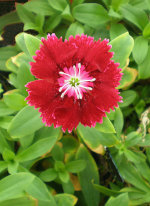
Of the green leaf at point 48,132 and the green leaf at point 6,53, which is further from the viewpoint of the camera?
the green leaf at point 6,53

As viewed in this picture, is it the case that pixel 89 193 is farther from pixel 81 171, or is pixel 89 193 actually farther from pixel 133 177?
A: pixel 133 177

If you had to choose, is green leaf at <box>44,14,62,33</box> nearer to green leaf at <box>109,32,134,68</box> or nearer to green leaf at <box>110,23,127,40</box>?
green leaf at <box>110,23,127,40</box>

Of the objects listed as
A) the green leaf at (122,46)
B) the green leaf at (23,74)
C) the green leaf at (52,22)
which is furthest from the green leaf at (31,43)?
the green leaf at (52,22)

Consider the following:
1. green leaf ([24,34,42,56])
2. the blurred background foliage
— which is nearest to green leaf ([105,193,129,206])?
the blurred background foliage

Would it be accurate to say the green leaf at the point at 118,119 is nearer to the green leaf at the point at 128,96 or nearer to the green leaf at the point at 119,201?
the green leaf at the point at 128,96

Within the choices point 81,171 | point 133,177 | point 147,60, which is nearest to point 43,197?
point 81,171

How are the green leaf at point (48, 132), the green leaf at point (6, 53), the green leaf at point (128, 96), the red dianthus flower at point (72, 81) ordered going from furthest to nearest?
the green leaf at point (6, 53), the green leaf at point (128, 96), the green leaf at point (48, 132), the red dianthus flower at point (72, 81)
